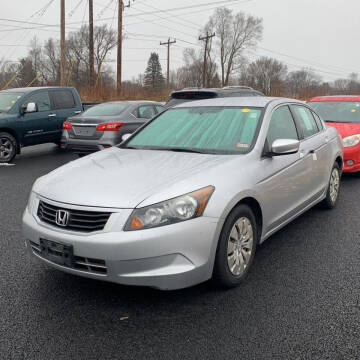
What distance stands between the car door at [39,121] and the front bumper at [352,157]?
7258mm

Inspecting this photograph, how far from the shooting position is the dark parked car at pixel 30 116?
962 centimetres

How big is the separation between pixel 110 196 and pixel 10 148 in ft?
25.9

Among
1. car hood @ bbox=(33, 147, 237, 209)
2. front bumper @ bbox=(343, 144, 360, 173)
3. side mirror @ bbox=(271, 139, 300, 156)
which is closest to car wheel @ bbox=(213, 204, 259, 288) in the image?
car hood @ bbox=(33, 147, 237, 209)

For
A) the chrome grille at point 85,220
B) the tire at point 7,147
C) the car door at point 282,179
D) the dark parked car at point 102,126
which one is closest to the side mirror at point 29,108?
the tire at point 7,147

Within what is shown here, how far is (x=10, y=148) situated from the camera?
9703 millimetres

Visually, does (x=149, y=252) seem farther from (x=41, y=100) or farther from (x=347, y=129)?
(x=41, y=100)

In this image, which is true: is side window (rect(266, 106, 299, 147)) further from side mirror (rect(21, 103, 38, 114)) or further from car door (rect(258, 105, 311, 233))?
side mirror (rect(21, 103, 38, 114))

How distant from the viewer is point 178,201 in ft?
8.98

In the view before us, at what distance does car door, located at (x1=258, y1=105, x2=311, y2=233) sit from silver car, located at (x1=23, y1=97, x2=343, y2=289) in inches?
0.5

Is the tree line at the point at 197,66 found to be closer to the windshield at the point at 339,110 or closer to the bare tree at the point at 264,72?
the bare tree at the point at 264,72

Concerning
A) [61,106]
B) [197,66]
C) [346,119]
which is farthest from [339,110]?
[197,66]

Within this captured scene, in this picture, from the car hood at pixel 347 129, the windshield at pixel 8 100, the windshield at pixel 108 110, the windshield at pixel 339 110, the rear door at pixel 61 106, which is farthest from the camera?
the rear door at pixel 61 106

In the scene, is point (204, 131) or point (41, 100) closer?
point (204, 131)

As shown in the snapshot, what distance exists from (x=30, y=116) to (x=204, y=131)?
7281mm
